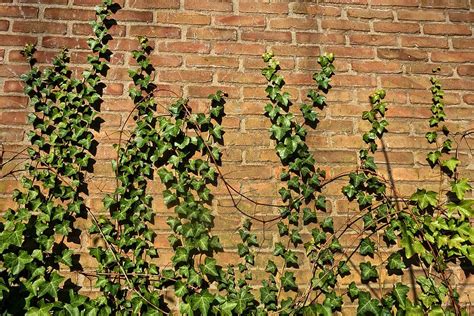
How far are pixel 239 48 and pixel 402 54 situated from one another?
957 mm

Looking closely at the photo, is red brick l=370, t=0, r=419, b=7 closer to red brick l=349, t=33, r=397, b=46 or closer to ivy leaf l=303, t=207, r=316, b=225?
red brick l=349, t=33, r=397, b=46

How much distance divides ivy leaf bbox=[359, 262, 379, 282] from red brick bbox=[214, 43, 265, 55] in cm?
129

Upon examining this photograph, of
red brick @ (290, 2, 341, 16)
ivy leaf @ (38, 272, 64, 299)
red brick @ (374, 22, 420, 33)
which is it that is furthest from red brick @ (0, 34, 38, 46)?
red brick @ (374, 22, 420, 33)

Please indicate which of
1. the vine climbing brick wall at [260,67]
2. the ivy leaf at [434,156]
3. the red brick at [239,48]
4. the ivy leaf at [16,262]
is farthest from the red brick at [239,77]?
the ivy leaf at [16,262]

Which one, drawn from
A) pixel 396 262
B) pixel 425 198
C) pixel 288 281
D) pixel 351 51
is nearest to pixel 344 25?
pixel 351 51

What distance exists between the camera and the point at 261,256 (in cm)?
233

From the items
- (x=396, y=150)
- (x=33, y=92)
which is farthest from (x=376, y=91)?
(x=33, y=92)

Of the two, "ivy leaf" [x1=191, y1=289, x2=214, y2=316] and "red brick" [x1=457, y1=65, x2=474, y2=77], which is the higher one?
"red brick" [x1=457, y1=65, x2=474, y2=77]

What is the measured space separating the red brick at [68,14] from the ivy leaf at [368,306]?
2108 millimetres

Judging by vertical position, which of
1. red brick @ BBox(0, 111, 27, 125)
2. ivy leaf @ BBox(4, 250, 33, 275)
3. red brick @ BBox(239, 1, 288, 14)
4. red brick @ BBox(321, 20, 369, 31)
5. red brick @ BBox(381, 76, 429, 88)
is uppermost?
red brick @ BBox(239, 1, 288, 14)

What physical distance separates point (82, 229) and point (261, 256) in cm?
94

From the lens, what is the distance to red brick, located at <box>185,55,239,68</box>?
8.20 feet

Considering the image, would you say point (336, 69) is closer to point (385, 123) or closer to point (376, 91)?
point (376, 91)

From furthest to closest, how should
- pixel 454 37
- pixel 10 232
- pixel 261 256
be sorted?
pixel 454 37 → pixel 261 256 → pixel 10 232
